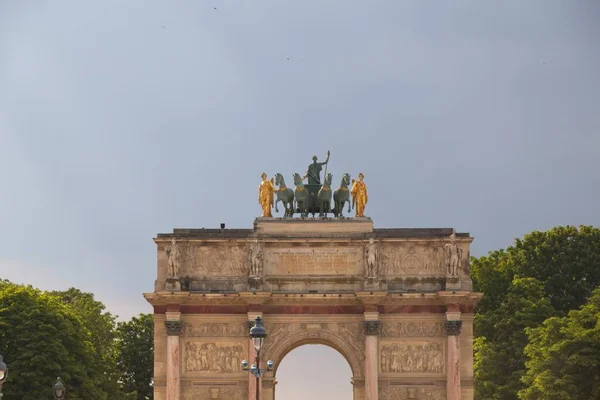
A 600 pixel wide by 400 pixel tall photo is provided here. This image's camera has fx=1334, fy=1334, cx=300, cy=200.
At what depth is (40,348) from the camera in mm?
58344

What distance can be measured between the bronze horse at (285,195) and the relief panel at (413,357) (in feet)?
23.8

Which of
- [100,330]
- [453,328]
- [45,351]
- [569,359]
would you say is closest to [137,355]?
[100,330]

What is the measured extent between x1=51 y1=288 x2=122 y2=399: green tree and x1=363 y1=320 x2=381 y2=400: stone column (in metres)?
15.6

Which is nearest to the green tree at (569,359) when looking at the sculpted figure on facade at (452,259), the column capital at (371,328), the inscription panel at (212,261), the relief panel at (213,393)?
the sculpted figure on facade at (452,259)

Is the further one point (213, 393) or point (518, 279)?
point (518, 279)

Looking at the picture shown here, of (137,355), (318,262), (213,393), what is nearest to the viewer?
(213,393)

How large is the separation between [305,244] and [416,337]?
612cm

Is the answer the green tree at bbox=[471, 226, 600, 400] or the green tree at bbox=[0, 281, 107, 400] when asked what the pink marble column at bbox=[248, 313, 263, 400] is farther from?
the green tree at bbox=[471, 226, 600, 400]

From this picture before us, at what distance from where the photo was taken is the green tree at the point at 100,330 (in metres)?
66.9

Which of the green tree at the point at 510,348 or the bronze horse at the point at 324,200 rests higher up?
the bronze horse at the point at 324,200

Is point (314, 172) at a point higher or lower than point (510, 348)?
higher

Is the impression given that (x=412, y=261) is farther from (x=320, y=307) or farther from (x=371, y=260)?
(x=320, y=307)

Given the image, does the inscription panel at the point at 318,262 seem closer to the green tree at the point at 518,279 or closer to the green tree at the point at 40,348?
the green tree at the point at 40,348

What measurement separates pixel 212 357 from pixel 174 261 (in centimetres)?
435
